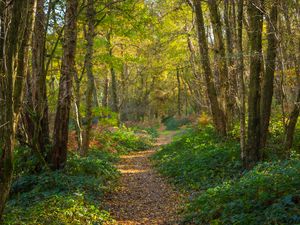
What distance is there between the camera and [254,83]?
9.27 metres

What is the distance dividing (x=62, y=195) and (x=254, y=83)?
218 inches

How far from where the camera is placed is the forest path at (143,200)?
7388 millimetres

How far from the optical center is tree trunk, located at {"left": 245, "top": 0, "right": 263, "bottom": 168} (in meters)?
8.98

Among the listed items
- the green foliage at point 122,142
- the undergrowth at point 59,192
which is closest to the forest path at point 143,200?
the undergrowth at point 59,192

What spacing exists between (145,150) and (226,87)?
23.6ft

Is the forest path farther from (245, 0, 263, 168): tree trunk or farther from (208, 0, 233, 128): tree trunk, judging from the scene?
(208, 0, 233, 128): tree trunk

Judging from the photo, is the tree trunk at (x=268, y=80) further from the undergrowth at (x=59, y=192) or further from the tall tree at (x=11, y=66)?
the tall tree at (x=11, y=66)

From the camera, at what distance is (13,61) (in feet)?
14.3

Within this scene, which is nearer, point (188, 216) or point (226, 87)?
point (188, 216)

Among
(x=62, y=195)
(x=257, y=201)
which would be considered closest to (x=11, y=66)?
(x=62, y=195)

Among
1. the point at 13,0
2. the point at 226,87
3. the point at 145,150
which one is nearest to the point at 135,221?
the point at 13,0

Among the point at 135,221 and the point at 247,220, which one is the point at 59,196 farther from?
the point at 247,220

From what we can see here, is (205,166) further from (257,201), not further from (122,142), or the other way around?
(122,142)

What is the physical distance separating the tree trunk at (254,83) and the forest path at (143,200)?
2303mm
